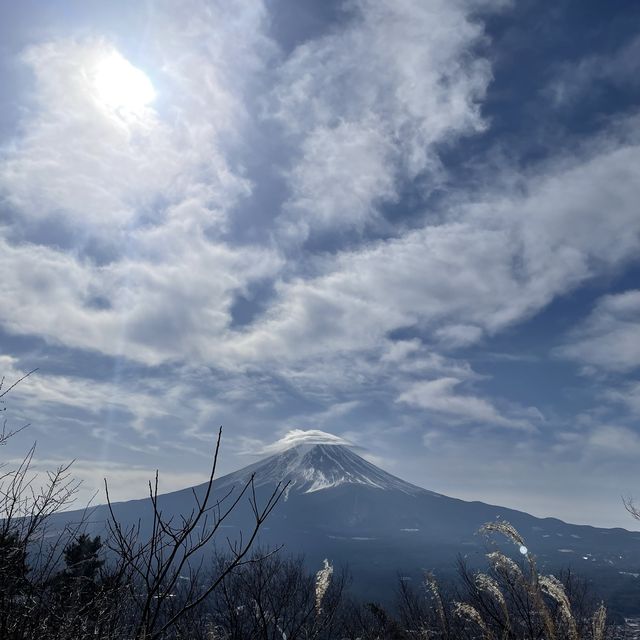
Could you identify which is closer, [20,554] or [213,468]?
[213,468]

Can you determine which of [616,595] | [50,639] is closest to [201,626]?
[50,639]

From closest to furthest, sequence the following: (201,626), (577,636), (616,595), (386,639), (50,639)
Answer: (577,636), (50,639), (386,639), (201,626), (616,595)

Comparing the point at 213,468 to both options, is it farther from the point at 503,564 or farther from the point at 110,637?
the point at 503,564

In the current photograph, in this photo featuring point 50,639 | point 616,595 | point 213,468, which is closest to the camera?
point 213,468

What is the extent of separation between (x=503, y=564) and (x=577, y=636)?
1.30 m

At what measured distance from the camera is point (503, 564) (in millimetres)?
4734

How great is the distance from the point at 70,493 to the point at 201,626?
19345 millimetres

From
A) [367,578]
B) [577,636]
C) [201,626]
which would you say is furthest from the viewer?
[367,578]

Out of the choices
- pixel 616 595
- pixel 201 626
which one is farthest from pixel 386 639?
pixel 616 595

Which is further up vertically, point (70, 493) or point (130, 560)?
point (70, 493)

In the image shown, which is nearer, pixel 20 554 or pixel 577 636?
pixel 577 636

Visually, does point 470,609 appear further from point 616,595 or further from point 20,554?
point 616,595

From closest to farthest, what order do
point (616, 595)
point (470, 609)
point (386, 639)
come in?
1. point (470, 609)
2. point (386, 639)
3. point (616, 595)

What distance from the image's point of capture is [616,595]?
465 feet
